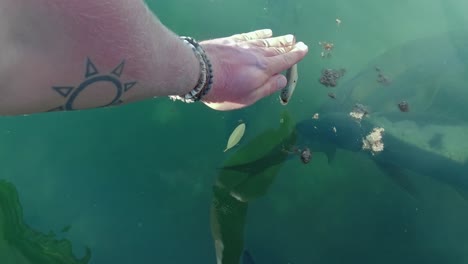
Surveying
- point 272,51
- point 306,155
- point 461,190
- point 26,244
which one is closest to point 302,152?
point 306,155

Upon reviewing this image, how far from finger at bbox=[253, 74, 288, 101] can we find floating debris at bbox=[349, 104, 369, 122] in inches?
8.8

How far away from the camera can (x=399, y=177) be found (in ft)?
4.15

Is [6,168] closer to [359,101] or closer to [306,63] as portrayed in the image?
[306,63]

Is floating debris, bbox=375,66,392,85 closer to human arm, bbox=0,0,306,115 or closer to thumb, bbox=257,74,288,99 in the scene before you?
thumb, bbox=257,74,288,99

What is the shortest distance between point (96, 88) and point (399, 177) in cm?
81

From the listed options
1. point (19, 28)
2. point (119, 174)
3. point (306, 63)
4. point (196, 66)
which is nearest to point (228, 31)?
point (306, 63)

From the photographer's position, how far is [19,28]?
682 millimetres

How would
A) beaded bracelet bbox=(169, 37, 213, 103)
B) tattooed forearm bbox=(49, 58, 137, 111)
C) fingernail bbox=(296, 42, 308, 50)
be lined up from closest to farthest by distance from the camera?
1. tattooed forearm bbox=(49, 58, 137, 111)
2. beaded bracelet bbox=(169, 37, 213, 103)
3. fingernail bbox=(296, 42, 308, 50)

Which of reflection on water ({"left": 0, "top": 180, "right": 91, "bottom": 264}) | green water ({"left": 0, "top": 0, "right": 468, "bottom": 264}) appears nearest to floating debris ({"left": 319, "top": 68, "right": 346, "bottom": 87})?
green water ({"left": 0, "top": 0, "right": 468, "bottom": 264})

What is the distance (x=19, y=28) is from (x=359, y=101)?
96 centimetres

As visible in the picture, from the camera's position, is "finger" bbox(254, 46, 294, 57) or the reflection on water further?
"finger" bbox(254, 46, 294, 57)

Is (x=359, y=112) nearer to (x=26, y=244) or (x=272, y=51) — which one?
(x=272, y=51)

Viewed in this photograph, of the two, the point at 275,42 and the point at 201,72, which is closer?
the point at 201,72

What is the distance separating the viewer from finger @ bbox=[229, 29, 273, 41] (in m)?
1.33
